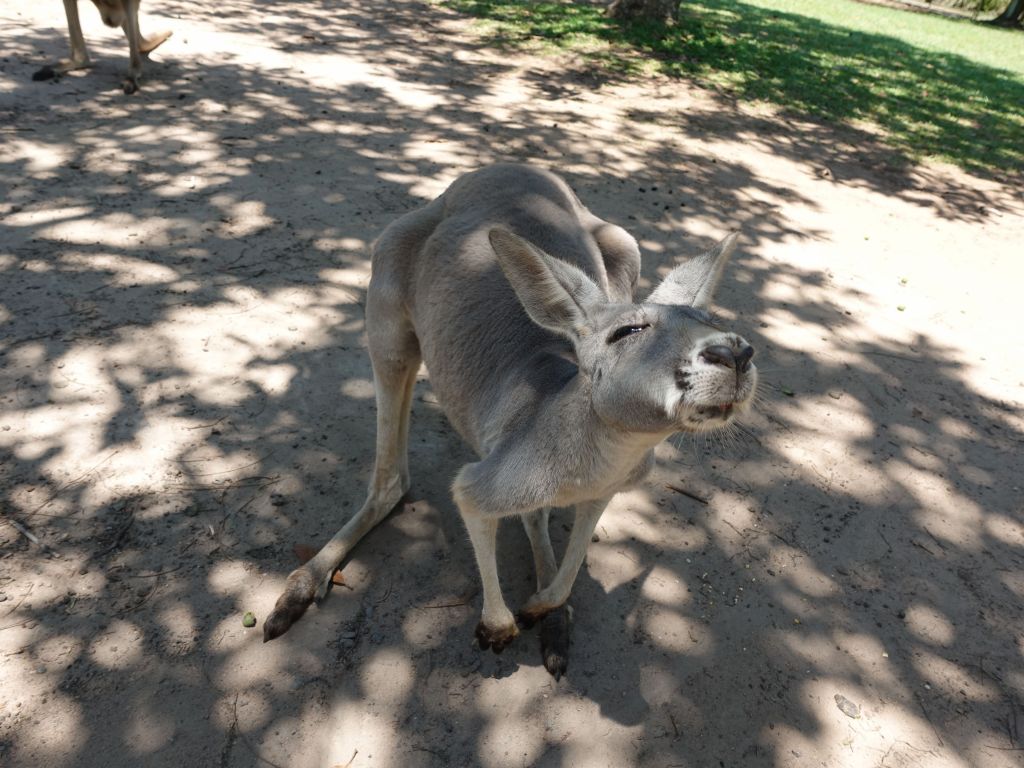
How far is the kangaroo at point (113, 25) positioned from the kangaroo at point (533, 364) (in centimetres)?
Result: 512

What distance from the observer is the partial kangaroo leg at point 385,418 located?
2.75 meters

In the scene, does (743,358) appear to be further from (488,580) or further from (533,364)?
(488,580)

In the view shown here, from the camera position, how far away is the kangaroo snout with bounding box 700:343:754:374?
1.62m

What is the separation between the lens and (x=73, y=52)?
6.66 metres

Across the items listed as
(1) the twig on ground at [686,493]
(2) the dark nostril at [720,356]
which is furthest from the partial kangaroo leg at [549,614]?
(2) the dark nostril at [720,356]

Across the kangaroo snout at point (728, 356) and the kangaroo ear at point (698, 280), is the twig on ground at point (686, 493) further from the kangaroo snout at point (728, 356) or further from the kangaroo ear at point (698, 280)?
the kangaroo snout at point (728, 356)

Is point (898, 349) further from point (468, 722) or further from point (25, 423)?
point (25, 423)

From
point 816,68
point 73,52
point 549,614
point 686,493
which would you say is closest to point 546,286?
point 549,614

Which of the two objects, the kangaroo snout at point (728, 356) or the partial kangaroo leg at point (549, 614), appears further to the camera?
the partial kangaroo leg at point (549, 614)

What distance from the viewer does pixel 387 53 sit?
840 centimetres

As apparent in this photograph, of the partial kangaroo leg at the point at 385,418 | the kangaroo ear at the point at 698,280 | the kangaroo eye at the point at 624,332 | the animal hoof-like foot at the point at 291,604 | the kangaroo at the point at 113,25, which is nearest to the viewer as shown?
the kangaroo eye at the point at 624,332

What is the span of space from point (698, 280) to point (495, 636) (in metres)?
1.39

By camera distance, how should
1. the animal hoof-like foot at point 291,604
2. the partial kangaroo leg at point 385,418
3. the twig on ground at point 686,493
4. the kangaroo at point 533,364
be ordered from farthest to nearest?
1. the twig on ground at point 686,493
2. the partial kangaroo leg at point 385,418
3. the animal hoof-like foot at point 291,604
4. the kangaroo at point 533,364

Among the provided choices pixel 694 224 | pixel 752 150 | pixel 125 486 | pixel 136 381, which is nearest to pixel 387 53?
pixel 752 150
